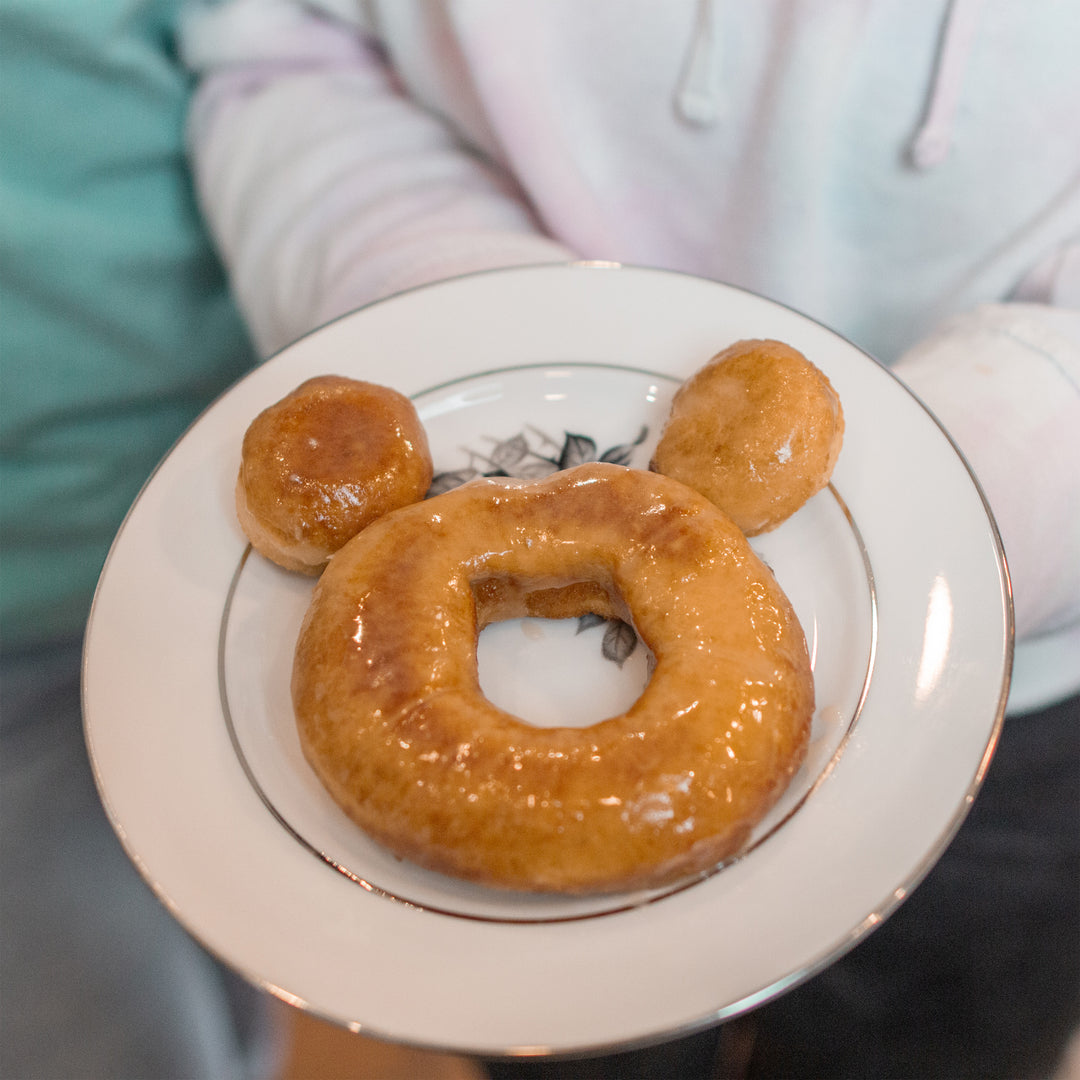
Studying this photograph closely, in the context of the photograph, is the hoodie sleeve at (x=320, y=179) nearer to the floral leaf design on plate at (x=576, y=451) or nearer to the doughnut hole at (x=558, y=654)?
the floral leaf design on plate at (x=576, y=451)

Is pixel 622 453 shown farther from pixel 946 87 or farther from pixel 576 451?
pixel 946 87

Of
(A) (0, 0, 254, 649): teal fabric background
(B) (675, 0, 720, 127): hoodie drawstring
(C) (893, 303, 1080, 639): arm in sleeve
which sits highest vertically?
(B) (675, 0, 720, 127): hoodie drawstring

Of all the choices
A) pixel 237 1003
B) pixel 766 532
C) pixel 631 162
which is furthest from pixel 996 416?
pixel 237 1003

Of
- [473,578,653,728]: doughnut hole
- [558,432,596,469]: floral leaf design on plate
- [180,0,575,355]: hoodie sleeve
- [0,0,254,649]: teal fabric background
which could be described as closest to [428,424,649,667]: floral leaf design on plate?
[558,432,596,469]: floral leaf design on plate

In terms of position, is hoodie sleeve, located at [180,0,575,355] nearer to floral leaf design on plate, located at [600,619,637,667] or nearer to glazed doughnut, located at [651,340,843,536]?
glazed doughnut, located at [651,340,843,536]

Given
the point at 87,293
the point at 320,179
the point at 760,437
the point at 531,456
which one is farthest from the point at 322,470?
the point at 87,293

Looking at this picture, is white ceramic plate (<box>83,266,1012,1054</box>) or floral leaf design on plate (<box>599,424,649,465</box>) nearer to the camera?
white ceramic plate (<box>83,266,1012,1054</box>)

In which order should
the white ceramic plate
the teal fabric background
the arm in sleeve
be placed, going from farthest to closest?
the teal fabric background < the arm in sleeve < the white ceramic plate
